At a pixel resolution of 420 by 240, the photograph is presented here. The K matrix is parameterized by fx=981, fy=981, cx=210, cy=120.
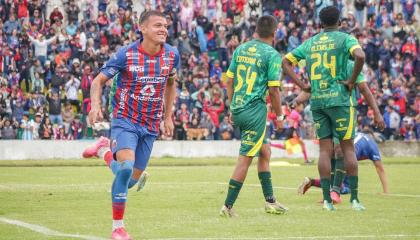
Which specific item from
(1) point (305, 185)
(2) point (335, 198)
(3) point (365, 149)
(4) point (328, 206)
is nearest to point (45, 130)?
(3) point (365, 149)

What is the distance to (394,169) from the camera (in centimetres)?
2717

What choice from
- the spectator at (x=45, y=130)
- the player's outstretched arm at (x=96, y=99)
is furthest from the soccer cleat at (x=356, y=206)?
the spectator at (x=45, y=130)

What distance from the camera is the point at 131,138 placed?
1101 cm

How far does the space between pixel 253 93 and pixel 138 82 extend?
228 cm

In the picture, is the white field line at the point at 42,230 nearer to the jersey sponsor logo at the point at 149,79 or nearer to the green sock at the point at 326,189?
the jersey sponsor logo at the point at 149,79

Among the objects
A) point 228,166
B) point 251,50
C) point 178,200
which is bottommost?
point 228,166

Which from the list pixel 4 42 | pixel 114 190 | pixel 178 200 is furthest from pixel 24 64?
pixel 114 190

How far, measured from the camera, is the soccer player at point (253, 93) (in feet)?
42.7

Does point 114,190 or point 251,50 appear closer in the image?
point 114,190

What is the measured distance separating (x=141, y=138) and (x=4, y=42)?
26.0m

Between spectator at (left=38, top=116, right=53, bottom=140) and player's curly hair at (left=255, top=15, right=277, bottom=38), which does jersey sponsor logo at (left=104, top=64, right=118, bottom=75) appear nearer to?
player's curly hair at (left=255, top=15, right=277, bottom=38)

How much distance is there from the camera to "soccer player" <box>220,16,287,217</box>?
1302 cm

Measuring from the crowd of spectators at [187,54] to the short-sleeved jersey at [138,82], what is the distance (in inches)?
857

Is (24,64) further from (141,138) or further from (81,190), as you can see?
(141,138)
